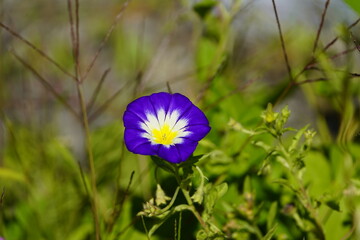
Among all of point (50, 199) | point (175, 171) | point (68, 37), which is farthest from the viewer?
point (68, 37)

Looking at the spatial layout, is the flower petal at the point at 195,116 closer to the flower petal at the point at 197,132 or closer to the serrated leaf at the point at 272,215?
the flower petal at the point at 197,132

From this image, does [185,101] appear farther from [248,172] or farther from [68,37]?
[68,37]

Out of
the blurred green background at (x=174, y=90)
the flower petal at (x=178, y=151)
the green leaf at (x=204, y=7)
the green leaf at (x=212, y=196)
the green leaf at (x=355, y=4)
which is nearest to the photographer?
the flower petal at (x=178, y=151)

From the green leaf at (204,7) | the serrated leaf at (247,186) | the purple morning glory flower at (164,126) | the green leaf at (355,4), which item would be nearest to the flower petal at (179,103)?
the purple morning glory flower at (164,126)

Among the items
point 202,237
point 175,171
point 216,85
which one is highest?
point 216,85

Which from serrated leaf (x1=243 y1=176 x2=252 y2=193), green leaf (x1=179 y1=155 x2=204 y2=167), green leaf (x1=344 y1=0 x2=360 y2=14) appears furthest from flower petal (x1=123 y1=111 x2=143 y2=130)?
green leaf (x1=344 y1=0 x2=360 y2=14)

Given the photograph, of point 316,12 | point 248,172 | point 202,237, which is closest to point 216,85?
point 248,172

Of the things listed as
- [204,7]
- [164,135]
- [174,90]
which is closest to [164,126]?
[164,135]
